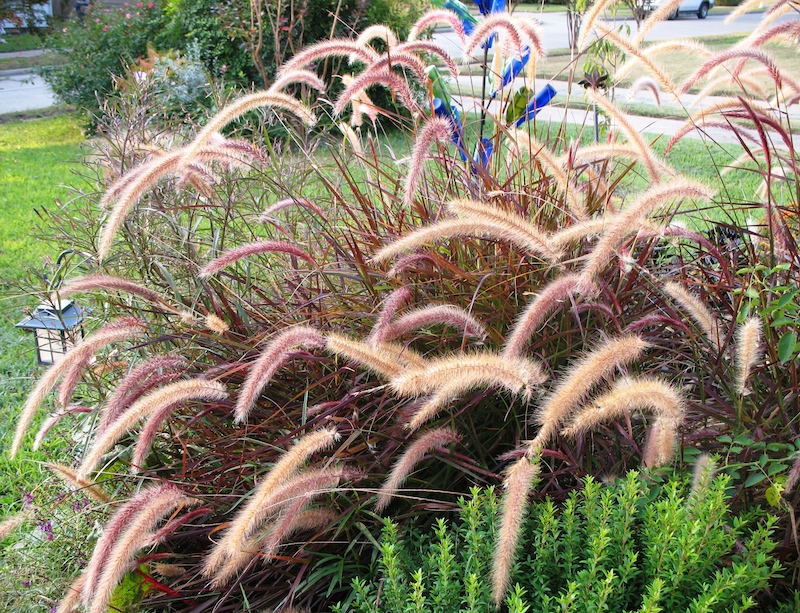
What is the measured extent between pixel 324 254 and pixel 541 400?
982mm

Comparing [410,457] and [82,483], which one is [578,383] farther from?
[82,483]

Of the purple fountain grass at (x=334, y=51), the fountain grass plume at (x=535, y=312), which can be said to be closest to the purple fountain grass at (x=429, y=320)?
the fountain grass plume at (x=535, y=312)

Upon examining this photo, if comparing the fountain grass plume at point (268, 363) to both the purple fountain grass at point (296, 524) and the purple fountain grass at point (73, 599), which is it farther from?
the purple fountain grass at point (73, 599)

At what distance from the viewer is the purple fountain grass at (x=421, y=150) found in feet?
6.66

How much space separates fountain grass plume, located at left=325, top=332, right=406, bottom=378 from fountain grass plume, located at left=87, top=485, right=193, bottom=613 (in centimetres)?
57

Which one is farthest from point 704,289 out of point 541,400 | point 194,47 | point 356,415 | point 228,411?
point 194,47

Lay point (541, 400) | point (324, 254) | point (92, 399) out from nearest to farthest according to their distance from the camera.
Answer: point (541, 400), point (324, 254), point (92, 399)

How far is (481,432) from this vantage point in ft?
6.89

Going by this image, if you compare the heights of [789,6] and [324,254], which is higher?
[789,6]

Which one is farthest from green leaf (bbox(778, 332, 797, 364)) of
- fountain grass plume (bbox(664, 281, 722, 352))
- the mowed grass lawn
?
→ the mowed grass lawn

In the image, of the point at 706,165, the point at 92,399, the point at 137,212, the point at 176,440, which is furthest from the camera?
the point at 706,165

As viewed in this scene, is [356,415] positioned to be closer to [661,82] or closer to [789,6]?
[661,82]

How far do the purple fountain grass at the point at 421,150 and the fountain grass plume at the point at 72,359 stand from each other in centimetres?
88

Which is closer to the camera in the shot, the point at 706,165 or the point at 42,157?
the point at 706,165
